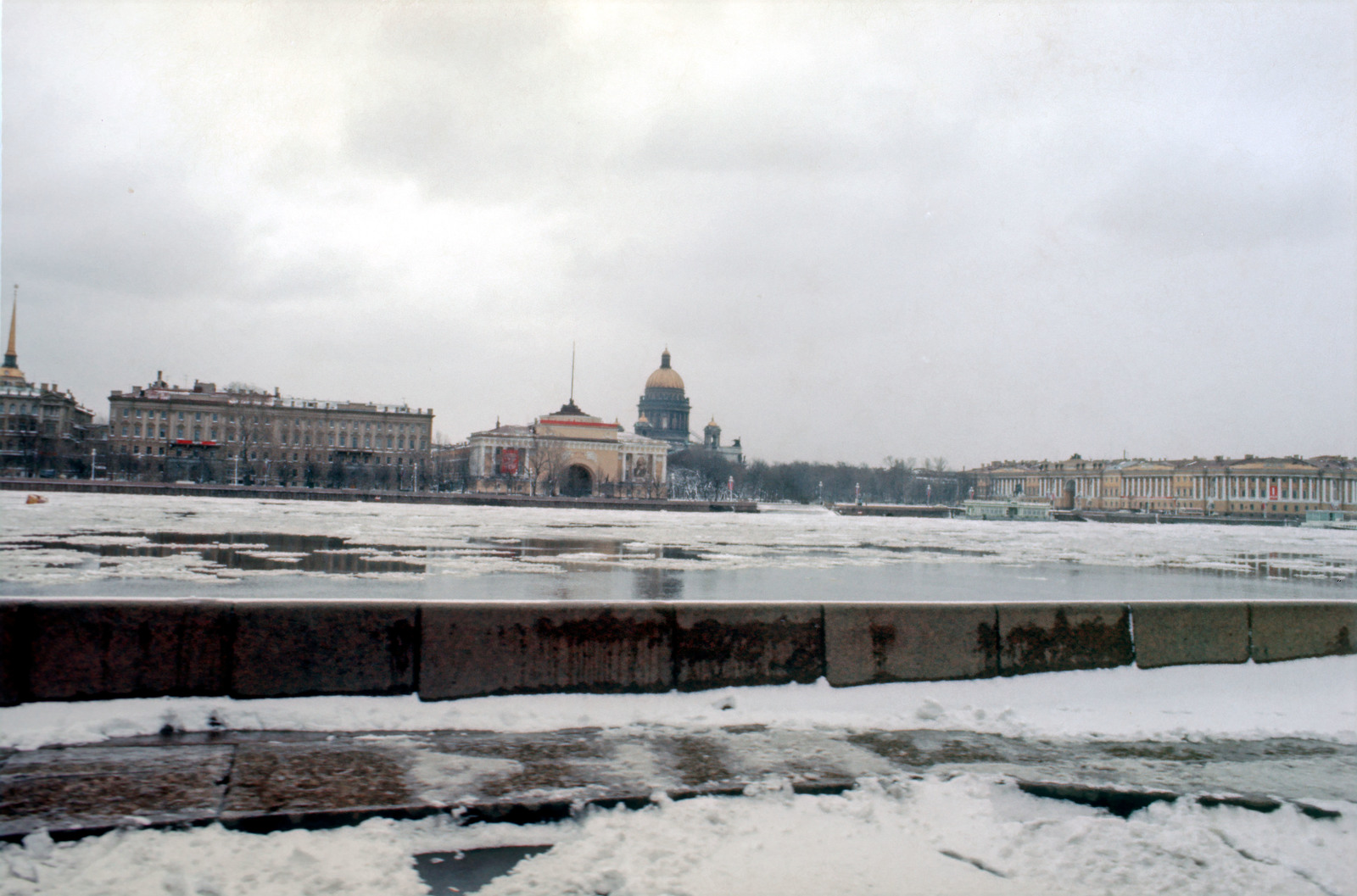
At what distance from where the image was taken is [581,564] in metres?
18.0

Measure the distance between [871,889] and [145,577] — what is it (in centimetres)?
1151

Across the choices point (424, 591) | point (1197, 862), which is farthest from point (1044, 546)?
point (1197, 862)

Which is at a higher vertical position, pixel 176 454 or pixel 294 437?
pixel 294 437

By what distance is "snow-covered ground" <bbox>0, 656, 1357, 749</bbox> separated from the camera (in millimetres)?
5820

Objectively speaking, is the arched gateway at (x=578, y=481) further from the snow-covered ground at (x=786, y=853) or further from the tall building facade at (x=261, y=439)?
the snow-covered ground at (x=786, y=853)

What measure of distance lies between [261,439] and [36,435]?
2494 centimetres

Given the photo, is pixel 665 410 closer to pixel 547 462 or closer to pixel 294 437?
pixel 547 462

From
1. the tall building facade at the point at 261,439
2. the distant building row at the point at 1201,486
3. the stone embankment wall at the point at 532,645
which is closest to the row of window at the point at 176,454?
the tall building facade at the point at 261,439

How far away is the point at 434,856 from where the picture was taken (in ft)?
13.4

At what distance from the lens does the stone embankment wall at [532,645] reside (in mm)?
6078

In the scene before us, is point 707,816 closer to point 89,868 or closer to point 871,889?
point 871,889

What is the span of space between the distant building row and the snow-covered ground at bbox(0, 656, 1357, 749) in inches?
4598

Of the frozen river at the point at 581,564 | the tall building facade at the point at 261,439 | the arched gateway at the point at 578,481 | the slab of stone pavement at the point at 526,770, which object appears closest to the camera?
the slab of stone pavement at the point at 526,770

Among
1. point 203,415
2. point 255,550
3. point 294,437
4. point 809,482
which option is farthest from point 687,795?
point 809,482
